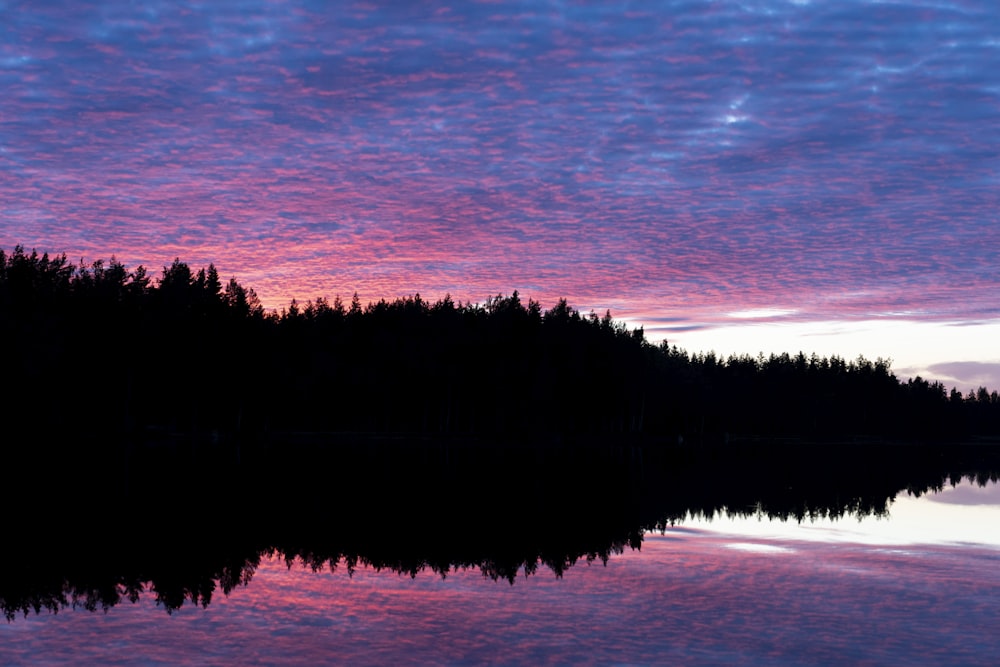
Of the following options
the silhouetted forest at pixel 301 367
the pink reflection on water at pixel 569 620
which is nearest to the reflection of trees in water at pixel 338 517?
the pink reflection on water at pixel 569 620

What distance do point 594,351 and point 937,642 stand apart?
13716cm

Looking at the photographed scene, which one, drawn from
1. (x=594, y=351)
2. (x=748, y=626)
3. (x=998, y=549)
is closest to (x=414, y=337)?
(x=594, y=351)

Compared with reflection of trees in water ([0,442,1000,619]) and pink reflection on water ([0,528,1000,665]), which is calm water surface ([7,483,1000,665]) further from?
reflection of trees in water ([0,442,1000,619])

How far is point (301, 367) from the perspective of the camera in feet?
453

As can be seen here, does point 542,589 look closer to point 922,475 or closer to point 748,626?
point 748,626

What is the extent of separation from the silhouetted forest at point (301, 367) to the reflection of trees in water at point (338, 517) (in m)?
40.3

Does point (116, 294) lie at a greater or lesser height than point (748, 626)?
greater

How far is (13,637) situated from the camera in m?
16.4

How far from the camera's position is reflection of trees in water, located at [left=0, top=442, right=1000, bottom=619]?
76.3ft

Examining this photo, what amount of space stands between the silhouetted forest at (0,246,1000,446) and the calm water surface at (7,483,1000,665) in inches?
3109

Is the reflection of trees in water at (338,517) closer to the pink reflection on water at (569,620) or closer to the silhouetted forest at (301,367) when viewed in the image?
the pink reflection on water at (569,620)

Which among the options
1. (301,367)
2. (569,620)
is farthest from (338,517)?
(301,367)

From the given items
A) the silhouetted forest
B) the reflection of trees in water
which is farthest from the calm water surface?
the silhouetted forest

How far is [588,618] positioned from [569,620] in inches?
16.6
